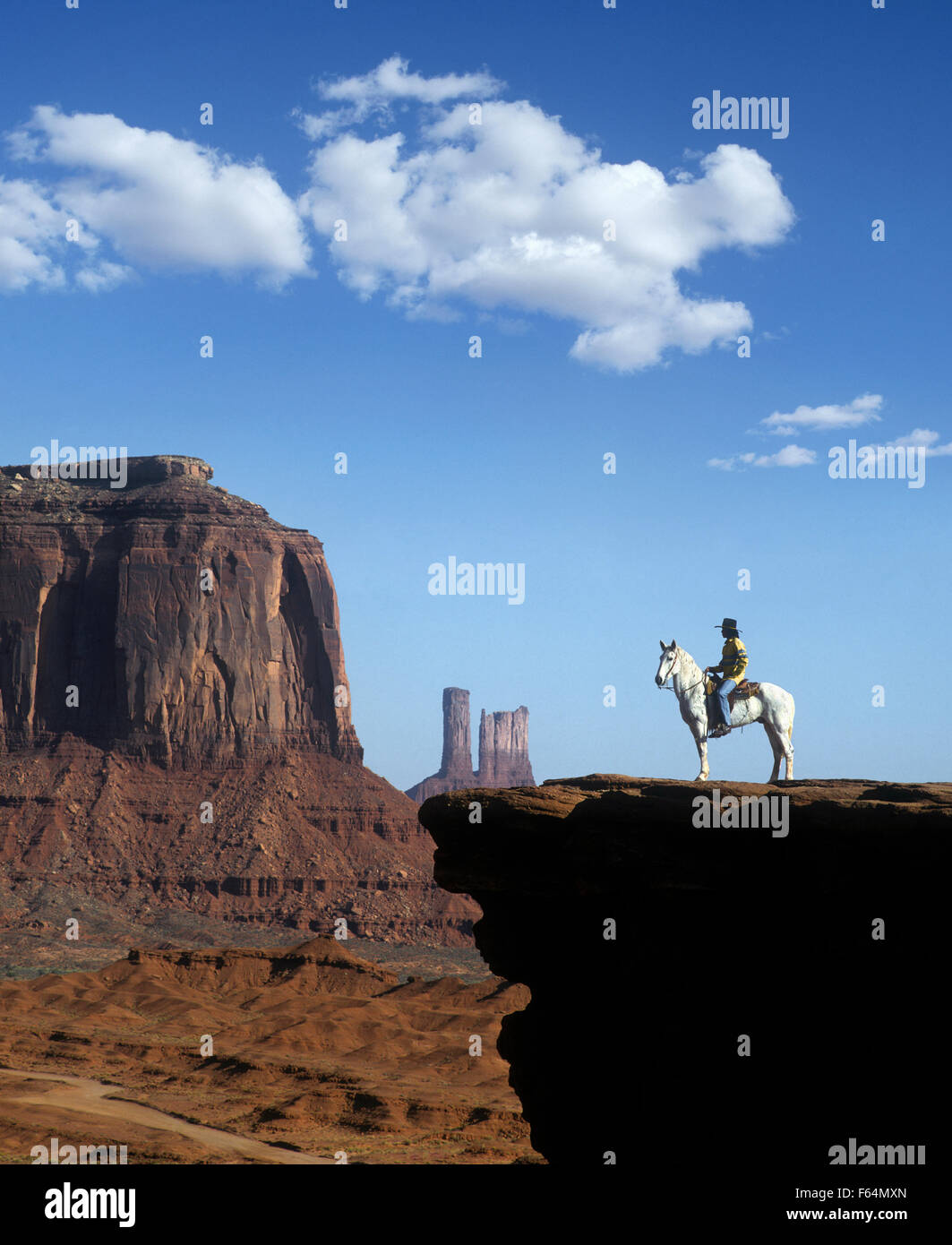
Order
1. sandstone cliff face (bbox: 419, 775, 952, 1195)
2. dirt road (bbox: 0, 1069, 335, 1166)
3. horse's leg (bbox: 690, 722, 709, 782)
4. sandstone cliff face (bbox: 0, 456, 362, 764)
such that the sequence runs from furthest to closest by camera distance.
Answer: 1. sandstone cliff face (bbox: 0, 456, 362, 764)
2. dirt road (bbox: 0, 1069, 335, 1166)
3. horse's leg (bbox: 690, 722, 709, 782)
4. sandstone cliff face (bbox: 419, 775, 952, 1195)

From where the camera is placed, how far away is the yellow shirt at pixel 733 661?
23828mm

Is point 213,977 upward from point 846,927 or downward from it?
downward

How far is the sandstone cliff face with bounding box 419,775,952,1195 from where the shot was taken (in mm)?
15102

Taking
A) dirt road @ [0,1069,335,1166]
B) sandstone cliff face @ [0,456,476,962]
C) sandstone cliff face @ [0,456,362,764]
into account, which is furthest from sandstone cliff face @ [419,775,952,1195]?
sandstone cliff face @ [0,456,362,764]

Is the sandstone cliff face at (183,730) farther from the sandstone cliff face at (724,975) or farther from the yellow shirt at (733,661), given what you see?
the sandstone cliff face at (724,975)

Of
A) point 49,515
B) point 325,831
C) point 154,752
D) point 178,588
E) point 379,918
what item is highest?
point 49,515

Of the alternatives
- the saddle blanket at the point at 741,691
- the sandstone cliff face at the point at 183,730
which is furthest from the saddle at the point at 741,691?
the sandstone cliff face at the point at 183,730

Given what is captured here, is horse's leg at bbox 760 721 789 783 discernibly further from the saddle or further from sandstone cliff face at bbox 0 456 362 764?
sandstone cliff face at bbox 0 456 362 764

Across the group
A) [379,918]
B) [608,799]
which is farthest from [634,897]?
[379,918]

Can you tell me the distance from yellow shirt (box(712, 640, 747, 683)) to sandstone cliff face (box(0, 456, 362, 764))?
10829 cm

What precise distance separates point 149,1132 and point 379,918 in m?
73.5

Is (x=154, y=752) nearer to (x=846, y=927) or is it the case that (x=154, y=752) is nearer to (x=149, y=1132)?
(x=149, y=1132)

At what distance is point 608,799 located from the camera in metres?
17.5

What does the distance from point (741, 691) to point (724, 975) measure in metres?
8.14
